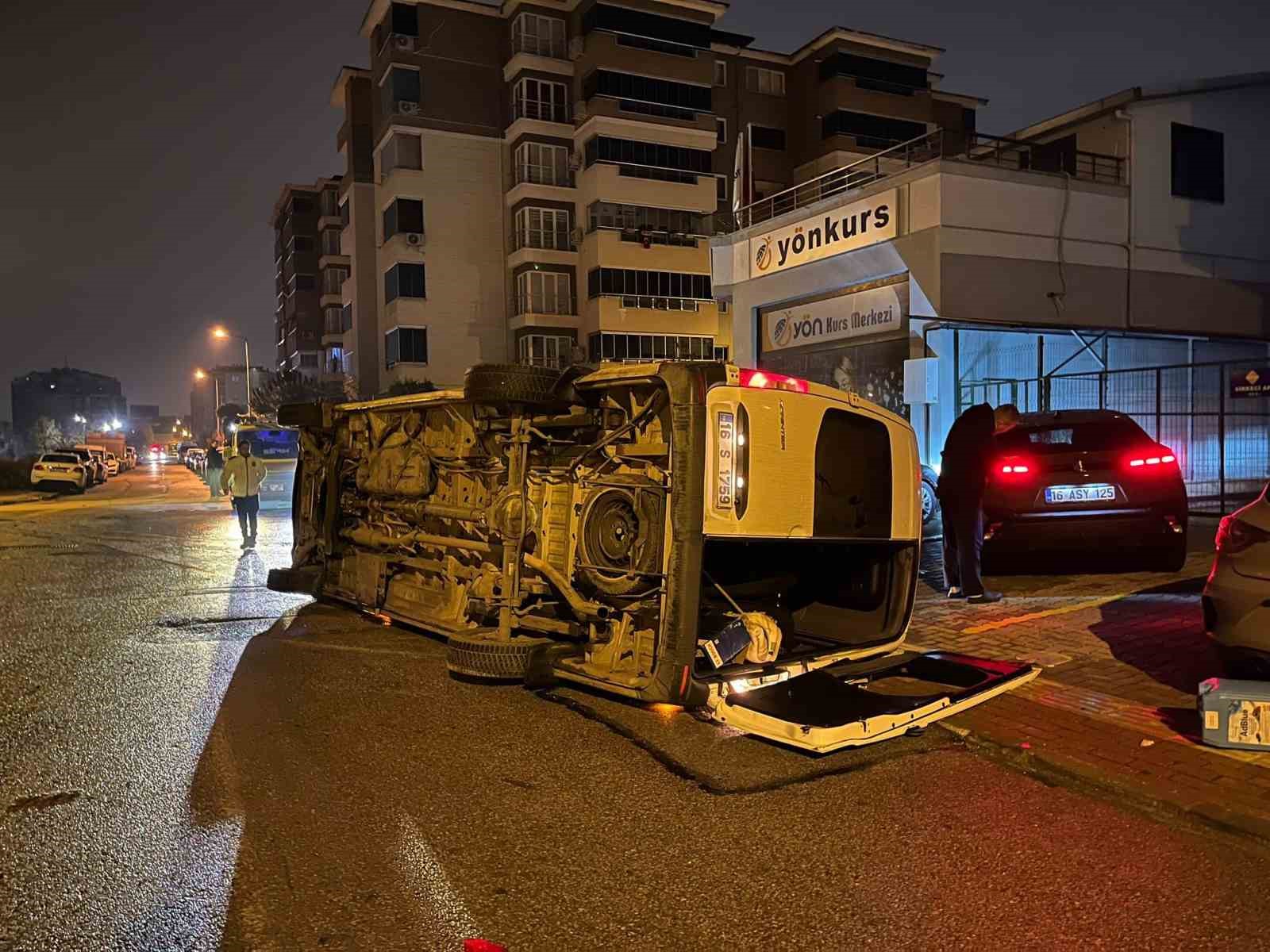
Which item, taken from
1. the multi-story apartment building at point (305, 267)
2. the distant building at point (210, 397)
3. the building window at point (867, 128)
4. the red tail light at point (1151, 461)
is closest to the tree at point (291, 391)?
the multi-story apartment building at point (305, 267)

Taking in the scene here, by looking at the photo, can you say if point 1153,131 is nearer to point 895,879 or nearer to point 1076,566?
point 1076,566

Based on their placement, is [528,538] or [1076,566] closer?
[528,538]

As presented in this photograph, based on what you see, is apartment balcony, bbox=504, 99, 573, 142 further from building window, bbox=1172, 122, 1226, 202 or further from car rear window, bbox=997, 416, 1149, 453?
car rear window, bbox=997, 416, 1149, 453

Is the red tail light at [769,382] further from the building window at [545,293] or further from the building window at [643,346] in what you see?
the building window at [545,293]

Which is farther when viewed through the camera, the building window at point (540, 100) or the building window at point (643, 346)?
the building window at point (540, 100)

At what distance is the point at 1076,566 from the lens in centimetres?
973

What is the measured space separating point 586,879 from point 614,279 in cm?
4331

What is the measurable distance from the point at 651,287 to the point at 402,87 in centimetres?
1568

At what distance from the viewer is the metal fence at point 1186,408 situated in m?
16.8

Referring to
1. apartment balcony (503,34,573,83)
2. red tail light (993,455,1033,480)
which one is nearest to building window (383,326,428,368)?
apartment balcony (503,34,573,83)

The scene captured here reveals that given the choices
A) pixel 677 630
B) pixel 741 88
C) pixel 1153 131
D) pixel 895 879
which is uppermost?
pixel 741 88

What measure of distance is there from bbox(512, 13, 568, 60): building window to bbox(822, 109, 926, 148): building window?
15.2 m

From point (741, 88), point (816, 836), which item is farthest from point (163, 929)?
point (741, 88)

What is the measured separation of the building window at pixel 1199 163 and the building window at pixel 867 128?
3491 centimetres
